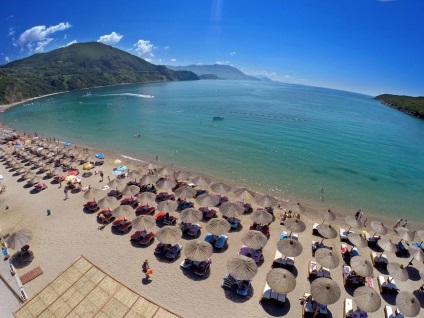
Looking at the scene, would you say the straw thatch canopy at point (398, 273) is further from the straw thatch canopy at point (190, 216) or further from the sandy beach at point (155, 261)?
the straw thatch canopy at point (190, 216)

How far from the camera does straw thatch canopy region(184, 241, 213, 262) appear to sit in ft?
55.9

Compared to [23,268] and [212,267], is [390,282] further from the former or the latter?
[23,268]

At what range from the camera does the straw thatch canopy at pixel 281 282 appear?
48.1 feet

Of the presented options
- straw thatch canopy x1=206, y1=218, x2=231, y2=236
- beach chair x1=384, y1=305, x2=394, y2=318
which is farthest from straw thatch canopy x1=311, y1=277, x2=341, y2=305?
straw thatch canopy x1=206, y1=218, x2=231, y2=236

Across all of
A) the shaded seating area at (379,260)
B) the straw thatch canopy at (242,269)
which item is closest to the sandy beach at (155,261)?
→ the shaded seating area at (379,260)

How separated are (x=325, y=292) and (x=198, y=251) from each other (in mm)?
8468

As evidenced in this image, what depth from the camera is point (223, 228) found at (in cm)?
2008

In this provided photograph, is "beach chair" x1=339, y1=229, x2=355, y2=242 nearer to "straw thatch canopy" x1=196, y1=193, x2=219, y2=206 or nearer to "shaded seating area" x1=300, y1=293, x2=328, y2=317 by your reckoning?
"shaded seating area" x1=300, y1=293, x2=328, y2=317

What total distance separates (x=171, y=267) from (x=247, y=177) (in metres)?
22.3

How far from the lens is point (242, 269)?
15.8 meters

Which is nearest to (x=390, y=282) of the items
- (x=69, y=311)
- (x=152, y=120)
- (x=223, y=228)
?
(x=223, y=228)

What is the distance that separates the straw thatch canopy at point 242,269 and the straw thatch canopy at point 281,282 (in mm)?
1182

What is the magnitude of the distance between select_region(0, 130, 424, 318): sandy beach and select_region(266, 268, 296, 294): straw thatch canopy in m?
2.05

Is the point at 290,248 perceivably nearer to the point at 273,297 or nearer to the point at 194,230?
the point at 273,297
